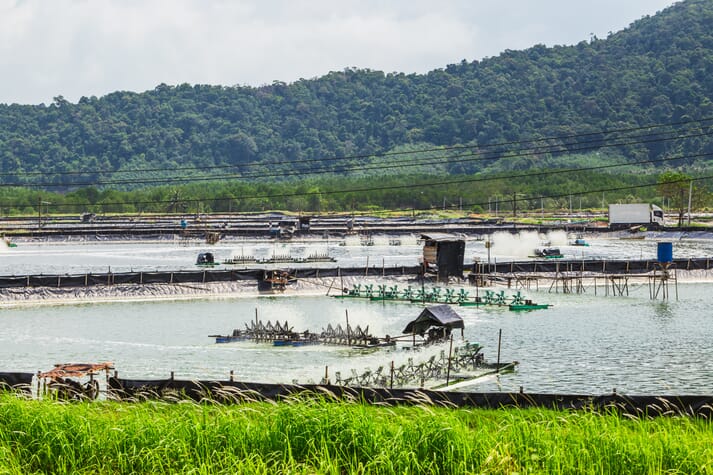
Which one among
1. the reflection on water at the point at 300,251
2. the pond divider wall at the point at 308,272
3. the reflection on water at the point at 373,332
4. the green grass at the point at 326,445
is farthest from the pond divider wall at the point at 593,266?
the green grass at the point at 326,445

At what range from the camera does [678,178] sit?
179m

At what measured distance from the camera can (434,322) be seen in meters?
46.3

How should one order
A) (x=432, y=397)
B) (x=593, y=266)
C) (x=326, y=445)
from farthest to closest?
(x=593, y=266)
(x=432, y=397)
(x=326, y=445)

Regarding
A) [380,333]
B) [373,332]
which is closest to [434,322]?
[380,333]

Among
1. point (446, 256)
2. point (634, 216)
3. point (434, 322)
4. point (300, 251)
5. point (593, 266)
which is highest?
point (634, 216)

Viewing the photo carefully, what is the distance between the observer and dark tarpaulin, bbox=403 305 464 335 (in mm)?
46094

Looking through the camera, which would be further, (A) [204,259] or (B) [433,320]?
(A) [204,259]

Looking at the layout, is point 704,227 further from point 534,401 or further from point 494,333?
A: point 534,401

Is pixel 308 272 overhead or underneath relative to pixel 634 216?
underneath

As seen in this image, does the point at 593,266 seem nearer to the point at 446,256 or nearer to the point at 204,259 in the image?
the point at 446,256

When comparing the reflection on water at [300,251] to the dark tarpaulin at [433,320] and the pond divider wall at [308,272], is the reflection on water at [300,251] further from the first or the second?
the dark tarpaulin at [433,320]

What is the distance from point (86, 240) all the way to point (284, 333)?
97359 mm

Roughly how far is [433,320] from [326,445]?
28.3 m

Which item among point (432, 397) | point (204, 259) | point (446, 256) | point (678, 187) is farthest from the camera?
point (678, 187)
